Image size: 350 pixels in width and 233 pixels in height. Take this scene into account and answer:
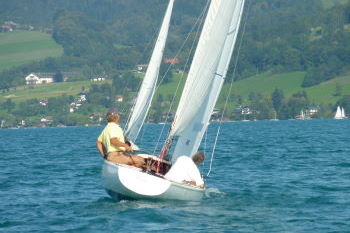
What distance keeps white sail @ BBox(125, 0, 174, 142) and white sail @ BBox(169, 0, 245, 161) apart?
29.8ft

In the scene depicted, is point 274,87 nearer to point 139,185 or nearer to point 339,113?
point 339,113

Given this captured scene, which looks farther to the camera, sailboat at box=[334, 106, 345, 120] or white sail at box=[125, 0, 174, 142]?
sailboat at box=[334, 106, 345, 120]

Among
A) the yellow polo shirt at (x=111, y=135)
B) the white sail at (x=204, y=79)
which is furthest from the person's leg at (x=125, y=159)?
the white sail at (x=204, y=79)

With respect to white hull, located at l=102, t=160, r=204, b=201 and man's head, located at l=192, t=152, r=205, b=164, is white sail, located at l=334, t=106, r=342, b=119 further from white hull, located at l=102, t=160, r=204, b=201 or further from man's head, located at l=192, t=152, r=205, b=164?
white hull, located at l=102, t=160, r=204, b=201

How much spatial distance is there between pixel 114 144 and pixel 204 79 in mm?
3024

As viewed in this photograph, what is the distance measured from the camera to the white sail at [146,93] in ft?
116

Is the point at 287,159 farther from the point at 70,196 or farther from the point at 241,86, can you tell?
the point at 241,86

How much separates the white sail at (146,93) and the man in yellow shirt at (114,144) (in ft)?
33.3

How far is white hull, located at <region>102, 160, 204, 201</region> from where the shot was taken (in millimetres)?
23359

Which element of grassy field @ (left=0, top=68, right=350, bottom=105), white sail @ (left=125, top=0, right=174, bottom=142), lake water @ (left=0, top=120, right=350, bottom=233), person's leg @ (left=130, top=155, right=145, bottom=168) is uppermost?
grassy field @ (left=0, top=68, right=350, bottom=105)

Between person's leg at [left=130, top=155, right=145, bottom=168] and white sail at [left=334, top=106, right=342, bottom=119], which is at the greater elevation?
white sail at [left=334, top=106, right=342, bottom=119]

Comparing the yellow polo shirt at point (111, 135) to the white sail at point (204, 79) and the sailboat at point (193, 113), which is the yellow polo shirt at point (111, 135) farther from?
the white sail at point (204, 79)

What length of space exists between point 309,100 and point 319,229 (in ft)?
482

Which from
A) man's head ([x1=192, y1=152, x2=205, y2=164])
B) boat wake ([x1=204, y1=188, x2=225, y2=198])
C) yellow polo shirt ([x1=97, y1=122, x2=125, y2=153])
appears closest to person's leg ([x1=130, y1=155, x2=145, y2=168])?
yellow polo shirt ([x1=97, y1=122, x2=125, y2=153])
